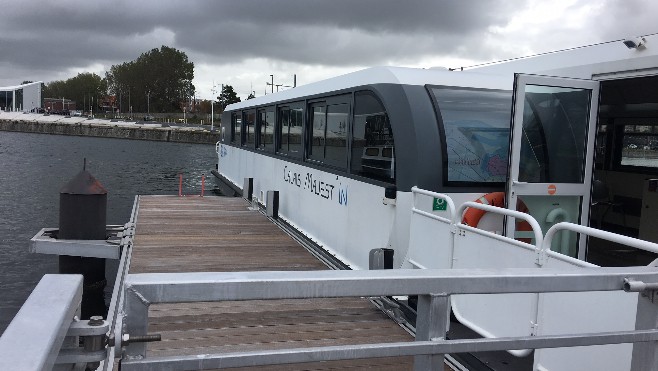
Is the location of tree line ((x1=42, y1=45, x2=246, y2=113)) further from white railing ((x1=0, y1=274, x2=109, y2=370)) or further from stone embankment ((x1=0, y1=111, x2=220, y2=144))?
white railing ((x1=0, y1=274, x2=109, y2=370))

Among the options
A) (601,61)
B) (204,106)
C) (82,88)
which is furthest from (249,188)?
(82,88)

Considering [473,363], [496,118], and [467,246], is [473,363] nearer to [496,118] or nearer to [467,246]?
[467,246]

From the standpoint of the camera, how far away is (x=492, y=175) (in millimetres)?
5672

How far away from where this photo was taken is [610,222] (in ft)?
29.9

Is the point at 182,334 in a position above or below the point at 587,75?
below

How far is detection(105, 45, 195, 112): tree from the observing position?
12800cm

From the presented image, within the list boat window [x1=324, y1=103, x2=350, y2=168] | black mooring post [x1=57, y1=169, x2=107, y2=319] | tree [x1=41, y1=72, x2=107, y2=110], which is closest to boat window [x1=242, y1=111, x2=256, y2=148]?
black mooring post [x1=57, y1=169, x2=107, y2=319]

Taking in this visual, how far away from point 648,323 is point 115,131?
96.3 m

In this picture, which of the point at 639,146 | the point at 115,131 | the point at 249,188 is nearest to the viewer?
the point at 639,146

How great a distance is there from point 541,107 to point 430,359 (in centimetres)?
377

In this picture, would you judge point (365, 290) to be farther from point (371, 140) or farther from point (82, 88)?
point (82, 88)

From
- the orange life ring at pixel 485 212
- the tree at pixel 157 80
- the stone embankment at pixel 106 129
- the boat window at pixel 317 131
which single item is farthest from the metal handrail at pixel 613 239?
the tree at pixel 157 80

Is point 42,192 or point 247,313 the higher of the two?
point 247,313

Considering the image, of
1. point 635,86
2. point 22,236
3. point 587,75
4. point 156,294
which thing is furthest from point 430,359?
point 22,236
